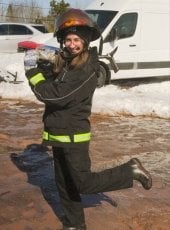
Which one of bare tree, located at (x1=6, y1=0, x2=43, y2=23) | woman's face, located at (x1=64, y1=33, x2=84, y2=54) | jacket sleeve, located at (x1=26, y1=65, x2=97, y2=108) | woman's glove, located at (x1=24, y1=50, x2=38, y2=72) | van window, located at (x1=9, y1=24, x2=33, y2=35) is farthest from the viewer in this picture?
bare tree, located at (x1=6, y1=0, x2=43, y2=23)

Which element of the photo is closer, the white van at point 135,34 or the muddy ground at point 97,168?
the muddy ground at point 97,168

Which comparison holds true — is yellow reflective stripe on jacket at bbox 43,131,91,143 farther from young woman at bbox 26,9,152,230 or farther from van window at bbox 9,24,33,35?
van window at bbox 9,24,33,35

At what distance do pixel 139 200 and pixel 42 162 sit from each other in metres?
1.70

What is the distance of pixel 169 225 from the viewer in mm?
4918

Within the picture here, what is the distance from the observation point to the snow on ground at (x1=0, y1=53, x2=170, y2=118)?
1085 cm

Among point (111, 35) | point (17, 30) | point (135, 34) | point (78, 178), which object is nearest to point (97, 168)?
point (78, 178)

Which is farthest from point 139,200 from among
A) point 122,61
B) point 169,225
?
point 122,61

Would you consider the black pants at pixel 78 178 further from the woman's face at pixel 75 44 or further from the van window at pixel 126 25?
the van window at pixel 126 25

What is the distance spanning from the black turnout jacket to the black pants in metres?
0.12

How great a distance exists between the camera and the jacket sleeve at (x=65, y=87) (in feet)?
13.5

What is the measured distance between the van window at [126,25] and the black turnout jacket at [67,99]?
32.4 feet

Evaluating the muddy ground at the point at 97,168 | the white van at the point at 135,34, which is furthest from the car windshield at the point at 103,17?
the muddy ground at the point at 97,168

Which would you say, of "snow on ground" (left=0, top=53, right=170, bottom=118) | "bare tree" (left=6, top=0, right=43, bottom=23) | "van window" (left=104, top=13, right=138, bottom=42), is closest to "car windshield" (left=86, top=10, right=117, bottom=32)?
"van window" (left=104, top=13, right=138, bottom=42)

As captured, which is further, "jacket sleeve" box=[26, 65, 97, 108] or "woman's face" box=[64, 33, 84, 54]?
"woman's face" box=[64, 33, 84, 54]
